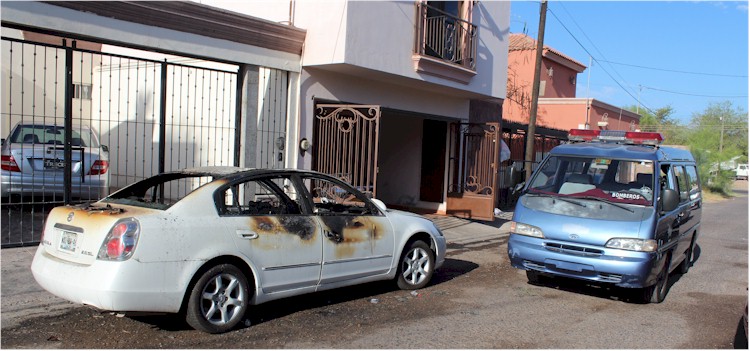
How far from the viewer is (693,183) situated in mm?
9398

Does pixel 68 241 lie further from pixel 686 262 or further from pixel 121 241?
pixel 686 262

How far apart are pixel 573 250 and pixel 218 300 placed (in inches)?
159

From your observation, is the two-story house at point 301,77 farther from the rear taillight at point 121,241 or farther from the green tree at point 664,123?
the green tree at point 664,123

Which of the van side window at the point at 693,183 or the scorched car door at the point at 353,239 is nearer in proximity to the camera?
the scorched car door at the point at 353,239

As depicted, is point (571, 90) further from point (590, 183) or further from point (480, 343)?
point (480, 343)

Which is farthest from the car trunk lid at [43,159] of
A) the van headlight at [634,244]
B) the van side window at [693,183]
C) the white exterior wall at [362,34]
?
the van side window at [693,183]

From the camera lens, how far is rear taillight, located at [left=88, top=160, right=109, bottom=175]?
31.6 ft

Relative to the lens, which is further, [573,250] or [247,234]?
[573,250]

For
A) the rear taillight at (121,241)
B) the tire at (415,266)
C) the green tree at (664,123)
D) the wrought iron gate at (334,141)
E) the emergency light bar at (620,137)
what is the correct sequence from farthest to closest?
the green tree at (664,123) → the wrought iron gate at (334,141) → the emergency light bar at (620,137) → the tire at (415,266) → the rear taillight at (121,241)

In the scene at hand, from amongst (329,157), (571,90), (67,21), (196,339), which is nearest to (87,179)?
(67,21)

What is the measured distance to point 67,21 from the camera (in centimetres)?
804

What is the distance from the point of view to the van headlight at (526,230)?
720 centimetres

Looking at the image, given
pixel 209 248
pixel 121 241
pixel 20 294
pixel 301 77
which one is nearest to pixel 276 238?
pixel 209 248

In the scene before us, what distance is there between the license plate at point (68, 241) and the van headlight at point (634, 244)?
213 inches
